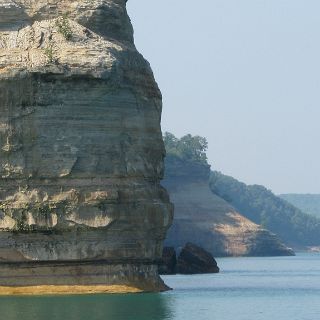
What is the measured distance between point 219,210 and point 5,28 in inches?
5275

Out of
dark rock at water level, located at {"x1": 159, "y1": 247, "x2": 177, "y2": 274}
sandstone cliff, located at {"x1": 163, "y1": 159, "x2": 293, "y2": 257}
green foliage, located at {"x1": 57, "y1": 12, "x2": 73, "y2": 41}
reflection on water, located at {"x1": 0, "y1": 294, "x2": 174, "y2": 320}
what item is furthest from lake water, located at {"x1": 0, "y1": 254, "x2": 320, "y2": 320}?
sandstone cliff, located at {"x1": 163, "y1": 159, "x2": 293, "y2": 257}

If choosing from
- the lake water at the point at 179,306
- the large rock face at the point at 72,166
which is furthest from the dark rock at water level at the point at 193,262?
the large rock face at the point at 72,166

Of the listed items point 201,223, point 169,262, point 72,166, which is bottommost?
point 169,262

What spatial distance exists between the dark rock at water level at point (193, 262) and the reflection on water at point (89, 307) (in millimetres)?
38257

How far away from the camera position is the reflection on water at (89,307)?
53.7 metres

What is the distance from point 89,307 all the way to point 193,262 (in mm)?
46579

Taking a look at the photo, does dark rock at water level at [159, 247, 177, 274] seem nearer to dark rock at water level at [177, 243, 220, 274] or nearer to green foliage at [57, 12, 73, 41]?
dark rock at water level at [177, 243, 220, 274]

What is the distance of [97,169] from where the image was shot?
6322cm

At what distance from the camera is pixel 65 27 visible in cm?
6506

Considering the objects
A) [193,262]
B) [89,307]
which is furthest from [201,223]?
[89,307]

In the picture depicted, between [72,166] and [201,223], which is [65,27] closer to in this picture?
[72,166]

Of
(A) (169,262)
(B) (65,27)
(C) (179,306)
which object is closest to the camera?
(C) (179,306)

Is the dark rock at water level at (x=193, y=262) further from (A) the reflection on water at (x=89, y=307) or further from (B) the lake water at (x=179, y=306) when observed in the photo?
(A) the reflection on water at (x=89, y=307)

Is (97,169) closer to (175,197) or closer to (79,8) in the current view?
(79,8)
